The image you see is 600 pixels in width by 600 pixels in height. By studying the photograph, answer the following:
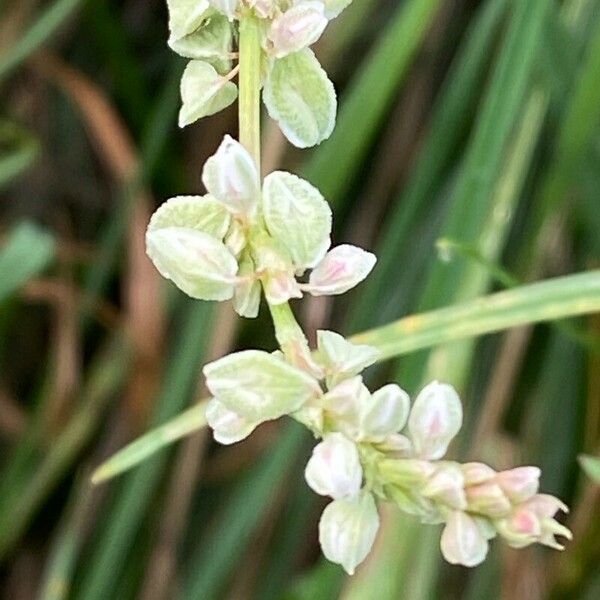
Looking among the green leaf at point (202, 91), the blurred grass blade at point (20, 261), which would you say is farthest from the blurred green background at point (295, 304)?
the green leaf at point (202, 91)

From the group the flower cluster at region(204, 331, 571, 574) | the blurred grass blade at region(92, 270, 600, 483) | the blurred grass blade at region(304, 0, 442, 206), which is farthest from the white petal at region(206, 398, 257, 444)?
the blurred grass blade at region(304, 0, 442, 206)

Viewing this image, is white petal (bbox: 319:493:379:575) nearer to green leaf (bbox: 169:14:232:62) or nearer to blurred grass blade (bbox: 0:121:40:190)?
green leaf (bbox: 169:14:232:62)

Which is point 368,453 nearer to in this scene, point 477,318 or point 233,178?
point 233,178

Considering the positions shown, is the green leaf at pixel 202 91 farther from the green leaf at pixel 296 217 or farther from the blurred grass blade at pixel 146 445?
the blurred grass blade at pixel 146 445

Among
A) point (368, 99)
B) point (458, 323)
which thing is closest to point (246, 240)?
point (458, 323)

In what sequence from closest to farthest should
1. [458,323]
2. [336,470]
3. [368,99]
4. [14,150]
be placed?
[336,470] → [458,323] → [368,99] → [14,150]
